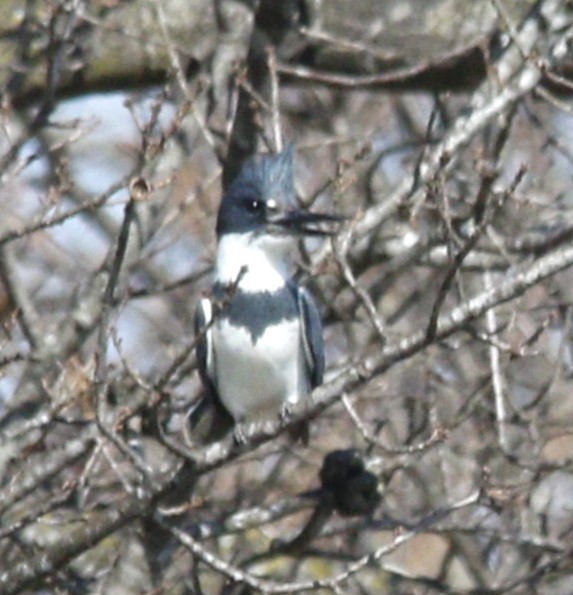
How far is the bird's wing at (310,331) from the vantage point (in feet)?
19.6

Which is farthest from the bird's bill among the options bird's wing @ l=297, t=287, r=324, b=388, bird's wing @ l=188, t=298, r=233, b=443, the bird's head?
bird's wing @ l=188, t=298, r=233, b=443

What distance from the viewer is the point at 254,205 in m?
5.92

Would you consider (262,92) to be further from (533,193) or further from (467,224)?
(533,193)

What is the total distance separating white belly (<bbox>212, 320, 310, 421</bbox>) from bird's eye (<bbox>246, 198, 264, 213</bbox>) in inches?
14.5

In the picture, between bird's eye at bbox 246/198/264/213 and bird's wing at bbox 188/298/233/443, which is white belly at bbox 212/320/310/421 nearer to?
bird's wing at bbox 188/298/233/443

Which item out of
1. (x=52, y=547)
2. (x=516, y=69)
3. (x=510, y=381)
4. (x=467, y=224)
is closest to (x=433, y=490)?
(x=510, y=381)

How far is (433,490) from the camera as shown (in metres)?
7.00

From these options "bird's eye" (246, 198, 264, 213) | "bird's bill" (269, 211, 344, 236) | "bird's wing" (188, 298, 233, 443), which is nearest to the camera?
"bird's bill" (269, 211, 344, 236)

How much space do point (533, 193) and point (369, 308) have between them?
10.4ft

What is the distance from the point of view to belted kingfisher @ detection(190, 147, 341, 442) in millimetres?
5883

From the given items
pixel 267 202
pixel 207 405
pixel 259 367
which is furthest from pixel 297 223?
pixel 207 405

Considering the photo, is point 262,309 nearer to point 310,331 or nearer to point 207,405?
point 310,331

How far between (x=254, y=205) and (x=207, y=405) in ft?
2.46

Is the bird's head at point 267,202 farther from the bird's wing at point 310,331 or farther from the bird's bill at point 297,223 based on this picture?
the bird's wing at point 310,331
